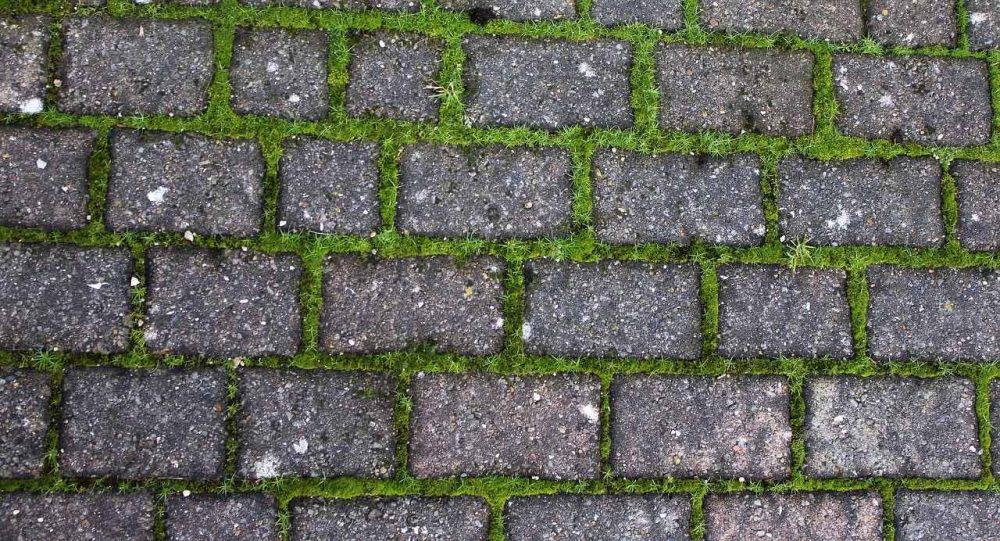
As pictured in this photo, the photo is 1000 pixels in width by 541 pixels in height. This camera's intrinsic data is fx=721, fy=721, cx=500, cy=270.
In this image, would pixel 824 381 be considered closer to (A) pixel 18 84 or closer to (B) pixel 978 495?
(B) pixel 978 495

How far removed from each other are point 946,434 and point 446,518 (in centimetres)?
206

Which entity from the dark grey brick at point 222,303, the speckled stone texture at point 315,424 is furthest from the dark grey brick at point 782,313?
the dark grey brick at point 222,303

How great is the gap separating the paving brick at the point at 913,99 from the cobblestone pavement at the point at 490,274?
0.01 m

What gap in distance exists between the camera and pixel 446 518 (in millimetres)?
→ 2803

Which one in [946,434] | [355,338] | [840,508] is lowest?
[840,508]

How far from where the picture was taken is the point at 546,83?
9.66ft

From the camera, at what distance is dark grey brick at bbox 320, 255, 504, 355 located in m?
2.82

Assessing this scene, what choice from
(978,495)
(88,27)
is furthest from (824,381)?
(88,27)

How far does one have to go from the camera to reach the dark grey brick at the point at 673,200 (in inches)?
115

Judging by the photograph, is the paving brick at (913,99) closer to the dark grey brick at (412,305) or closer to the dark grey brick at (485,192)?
the dark grey brick at (485,192)

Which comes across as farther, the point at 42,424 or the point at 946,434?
the point at 946,434

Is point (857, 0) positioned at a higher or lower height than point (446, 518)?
higher

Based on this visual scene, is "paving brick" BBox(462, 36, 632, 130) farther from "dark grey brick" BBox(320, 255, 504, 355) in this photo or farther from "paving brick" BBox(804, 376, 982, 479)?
"paving brick" BBox(804, 376, 982, 479)

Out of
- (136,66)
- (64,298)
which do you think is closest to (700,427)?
(64,298)
